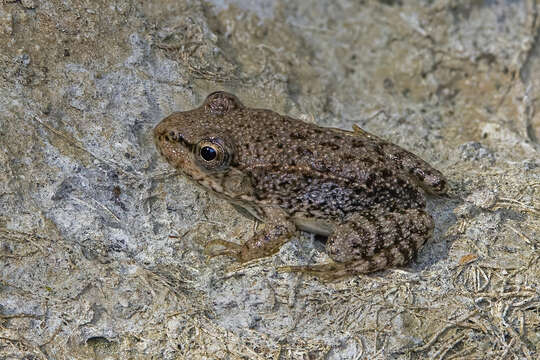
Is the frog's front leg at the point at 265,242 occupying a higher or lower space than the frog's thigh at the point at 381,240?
lower

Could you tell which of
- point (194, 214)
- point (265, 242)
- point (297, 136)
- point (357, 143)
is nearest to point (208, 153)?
point (194, 214)

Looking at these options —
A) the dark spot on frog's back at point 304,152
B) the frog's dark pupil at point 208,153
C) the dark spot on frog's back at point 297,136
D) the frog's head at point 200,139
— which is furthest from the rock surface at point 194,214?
the dark spot on frog's back at point 297,136

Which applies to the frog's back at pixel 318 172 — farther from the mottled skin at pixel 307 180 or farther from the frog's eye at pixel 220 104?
the frog's eye at pixel 220 104

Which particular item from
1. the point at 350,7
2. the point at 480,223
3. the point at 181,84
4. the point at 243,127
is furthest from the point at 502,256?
the point at 350,7

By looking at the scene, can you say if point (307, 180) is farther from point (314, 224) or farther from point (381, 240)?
point (381, 240)

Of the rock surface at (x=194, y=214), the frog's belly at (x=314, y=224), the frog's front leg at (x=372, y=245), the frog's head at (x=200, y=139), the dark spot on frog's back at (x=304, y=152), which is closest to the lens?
the rock surface at (x=194, y=214)

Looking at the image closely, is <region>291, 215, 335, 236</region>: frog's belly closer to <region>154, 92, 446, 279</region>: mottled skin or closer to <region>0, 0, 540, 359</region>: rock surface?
<region>154, 92, 446, 279</region>: mottled skin

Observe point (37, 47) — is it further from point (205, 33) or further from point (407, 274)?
point (407, 274)

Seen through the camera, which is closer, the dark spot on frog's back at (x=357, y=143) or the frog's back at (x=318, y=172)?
the frog's back at (x=318, y=172)
